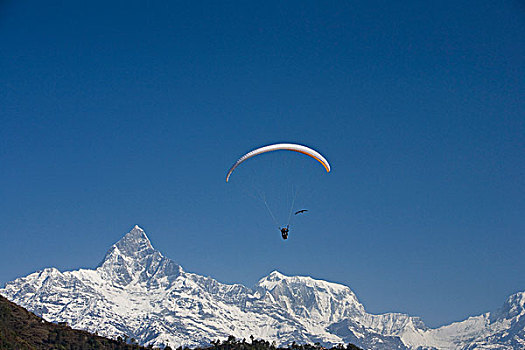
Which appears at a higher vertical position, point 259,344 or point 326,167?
point 259,344

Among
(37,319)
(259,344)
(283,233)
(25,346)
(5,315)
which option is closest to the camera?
(283,233)

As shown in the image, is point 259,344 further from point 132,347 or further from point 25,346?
point 25,346

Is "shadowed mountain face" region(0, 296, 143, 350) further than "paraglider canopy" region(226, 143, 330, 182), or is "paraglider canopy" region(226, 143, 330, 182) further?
"shadowed mountain face" region(0, 296, 143, 350)

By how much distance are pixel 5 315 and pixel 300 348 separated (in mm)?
77377

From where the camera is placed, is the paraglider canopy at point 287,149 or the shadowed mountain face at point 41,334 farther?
the shadowed mountain face at point 41,334

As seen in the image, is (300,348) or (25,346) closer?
(25,346)

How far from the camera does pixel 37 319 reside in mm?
180125

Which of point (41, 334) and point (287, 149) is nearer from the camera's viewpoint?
point (287, 149)

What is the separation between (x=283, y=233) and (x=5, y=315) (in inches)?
4241

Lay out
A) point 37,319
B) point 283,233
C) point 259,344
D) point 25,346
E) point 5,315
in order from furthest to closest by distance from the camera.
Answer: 1. point 259,344
2. point 37,319
3. point 5,315
4. point 25,346
5. point 283,233

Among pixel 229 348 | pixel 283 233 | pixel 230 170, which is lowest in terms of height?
pixel 283 233

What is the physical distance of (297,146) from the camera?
88938 mm

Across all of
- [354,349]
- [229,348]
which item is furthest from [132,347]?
[354,349]

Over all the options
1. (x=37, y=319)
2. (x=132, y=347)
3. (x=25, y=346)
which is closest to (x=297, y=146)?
(x=25, y=346)
